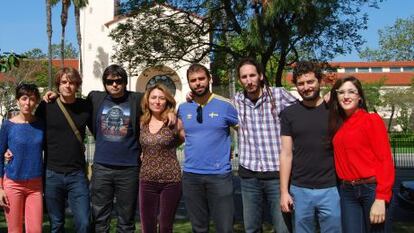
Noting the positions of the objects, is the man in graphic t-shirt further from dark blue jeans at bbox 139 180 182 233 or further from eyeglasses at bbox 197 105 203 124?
eyeglasses at bbox 197 105 203 124

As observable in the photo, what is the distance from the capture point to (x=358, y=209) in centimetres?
431

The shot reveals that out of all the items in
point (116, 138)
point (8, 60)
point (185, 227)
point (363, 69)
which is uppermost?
point (363, 69)

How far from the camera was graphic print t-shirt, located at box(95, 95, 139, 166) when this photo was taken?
5.09 metres

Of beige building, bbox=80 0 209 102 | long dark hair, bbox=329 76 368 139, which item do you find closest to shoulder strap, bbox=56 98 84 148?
long dark hair, bbox=329 76 368 139

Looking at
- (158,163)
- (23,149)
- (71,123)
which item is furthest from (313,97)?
(23,149)

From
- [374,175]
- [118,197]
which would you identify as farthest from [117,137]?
[374,175]

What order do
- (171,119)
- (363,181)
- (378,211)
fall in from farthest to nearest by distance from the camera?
(171,119), (363,181), (378,211)

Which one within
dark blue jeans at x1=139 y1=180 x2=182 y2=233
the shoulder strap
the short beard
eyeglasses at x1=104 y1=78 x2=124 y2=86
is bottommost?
dark blue jeans at x1=139 y1=180 x2=182 y2=233

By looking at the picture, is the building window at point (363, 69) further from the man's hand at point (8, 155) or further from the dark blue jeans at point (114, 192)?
the man's hand at point (8, 155)

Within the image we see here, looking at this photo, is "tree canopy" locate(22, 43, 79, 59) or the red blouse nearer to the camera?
the red blouse

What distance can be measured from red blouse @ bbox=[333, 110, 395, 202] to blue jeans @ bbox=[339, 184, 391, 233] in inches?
3.4

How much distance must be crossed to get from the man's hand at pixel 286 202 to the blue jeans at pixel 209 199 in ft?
1.81

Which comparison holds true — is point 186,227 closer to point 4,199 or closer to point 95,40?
point 4,199

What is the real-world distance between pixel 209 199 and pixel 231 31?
1005cm
